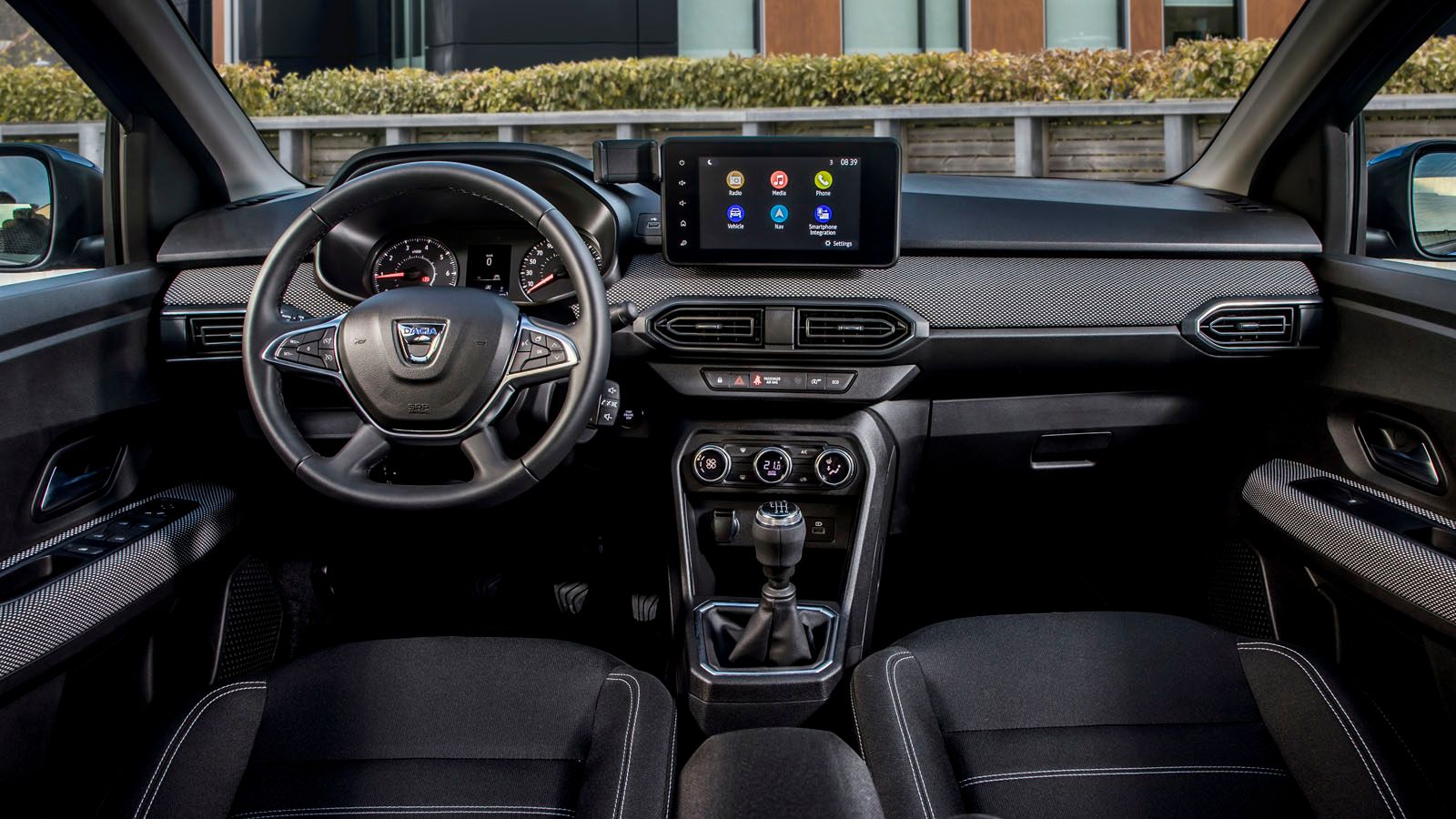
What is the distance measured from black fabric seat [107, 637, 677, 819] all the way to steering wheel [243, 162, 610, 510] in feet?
1.13

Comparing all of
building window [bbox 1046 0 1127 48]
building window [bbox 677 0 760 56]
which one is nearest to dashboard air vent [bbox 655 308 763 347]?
building window [bbox 677 0 760 56]

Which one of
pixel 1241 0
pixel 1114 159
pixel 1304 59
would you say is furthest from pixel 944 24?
pixel 1304 59

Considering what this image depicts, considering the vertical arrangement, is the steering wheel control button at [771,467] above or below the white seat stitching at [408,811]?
above

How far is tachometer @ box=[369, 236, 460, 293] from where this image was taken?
2.12 metres

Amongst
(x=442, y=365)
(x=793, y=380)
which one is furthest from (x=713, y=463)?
(x=442, y=365)

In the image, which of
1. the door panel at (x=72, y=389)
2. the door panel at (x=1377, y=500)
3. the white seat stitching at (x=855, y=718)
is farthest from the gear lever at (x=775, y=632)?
the door panel at (x=72, y=389)

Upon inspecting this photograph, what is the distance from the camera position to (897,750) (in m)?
1.59

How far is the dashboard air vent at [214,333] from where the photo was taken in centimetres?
213

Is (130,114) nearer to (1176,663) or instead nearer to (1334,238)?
(1176,663)

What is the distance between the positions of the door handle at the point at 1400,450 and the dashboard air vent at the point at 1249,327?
22 centimetres

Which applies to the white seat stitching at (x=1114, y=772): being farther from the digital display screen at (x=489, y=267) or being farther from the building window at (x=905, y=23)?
the building window at (x=905, y=23)

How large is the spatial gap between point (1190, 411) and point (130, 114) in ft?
7.65

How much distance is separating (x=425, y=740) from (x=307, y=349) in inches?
25.0

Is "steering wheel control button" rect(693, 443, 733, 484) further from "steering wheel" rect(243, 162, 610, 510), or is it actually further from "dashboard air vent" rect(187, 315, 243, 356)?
"dashboard air vent" rect(187, 315, 243, 356)
